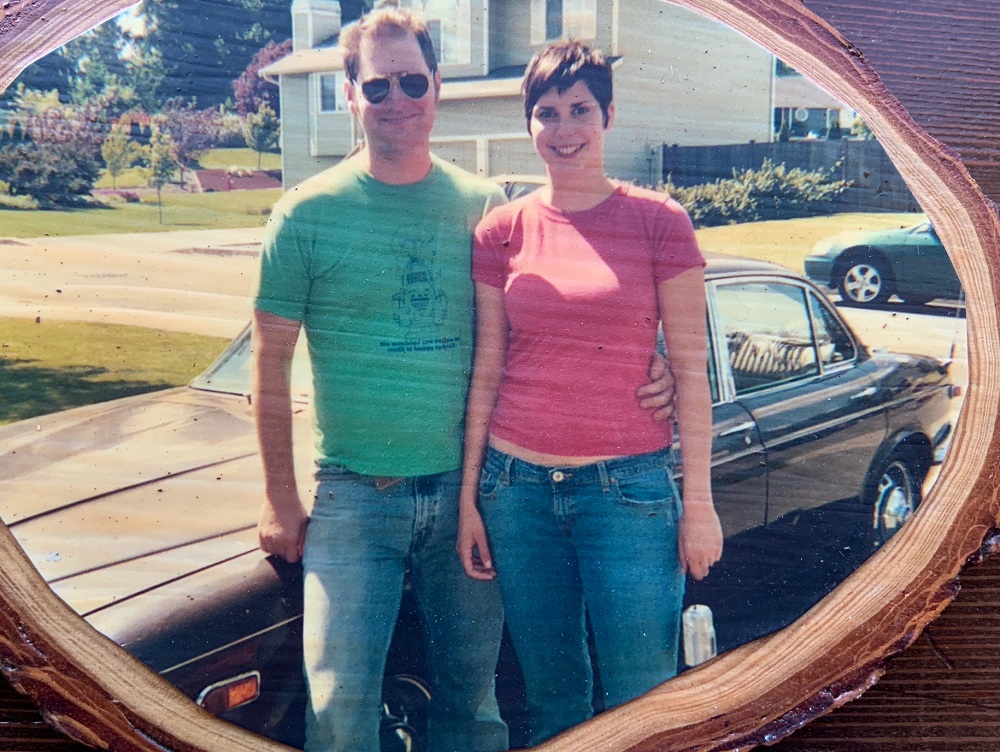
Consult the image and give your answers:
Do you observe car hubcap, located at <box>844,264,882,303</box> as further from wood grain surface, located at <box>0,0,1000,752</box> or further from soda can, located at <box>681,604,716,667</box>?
soda can, located at <box>681,604,716,667</box>

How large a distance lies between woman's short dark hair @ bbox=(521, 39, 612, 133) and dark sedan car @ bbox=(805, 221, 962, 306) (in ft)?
1.33

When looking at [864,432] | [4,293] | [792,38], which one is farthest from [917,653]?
[4,293]

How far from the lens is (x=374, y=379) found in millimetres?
1200

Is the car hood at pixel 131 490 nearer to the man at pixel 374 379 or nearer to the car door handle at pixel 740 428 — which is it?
the man at pixel 374 379

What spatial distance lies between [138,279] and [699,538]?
882 mm

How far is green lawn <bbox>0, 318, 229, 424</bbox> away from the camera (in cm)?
124

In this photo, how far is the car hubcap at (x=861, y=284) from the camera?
1.32 metres

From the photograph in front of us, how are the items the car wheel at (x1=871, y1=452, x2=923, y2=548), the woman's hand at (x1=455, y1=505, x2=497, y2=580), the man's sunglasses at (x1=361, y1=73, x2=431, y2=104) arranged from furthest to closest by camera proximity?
the car wheel at (x1=871, y1=452, x2=923, y2=548) → the woman's hand at (x1=455, y1=505, x2=497, y2=580) → the man's sunglasses at (x1=361, y1=73, x2=431, y2=104)

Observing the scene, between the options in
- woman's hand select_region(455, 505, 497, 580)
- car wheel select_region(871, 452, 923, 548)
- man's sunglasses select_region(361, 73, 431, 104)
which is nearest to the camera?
man's sunglasses select_region(361, 73, 431, 104)

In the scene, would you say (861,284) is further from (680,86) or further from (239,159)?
(239,159)

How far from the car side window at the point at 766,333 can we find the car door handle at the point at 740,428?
0.16ft

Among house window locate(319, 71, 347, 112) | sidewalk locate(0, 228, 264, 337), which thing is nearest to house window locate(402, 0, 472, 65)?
house window locate(319, 71, 347, 112)

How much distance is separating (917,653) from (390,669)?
3.01 ft

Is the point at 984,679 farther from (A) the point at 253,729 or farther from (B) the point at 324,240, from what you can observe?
(B) the point at 324,240
